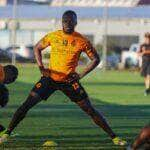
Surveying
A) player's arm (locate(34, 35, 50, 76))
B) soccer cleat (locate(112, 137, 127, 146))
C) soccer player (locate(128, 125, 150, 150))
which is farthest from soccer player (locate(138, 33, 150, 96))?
soccer player (locate(128, 125, 150, 150))

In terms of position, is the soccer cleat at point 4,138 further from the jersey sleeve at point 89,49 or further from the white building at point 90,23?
the white building at point 90,23

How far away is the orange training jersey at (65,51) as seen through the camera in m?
14.0

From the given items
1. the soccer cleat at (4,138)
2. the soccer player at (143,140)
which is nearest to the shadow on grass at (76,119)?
the soccer cleat at (4,138)

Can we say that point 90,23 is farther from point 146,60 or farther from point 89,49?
point 89,49

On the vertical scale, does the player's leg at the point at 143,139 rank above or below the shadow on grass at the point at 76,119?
above

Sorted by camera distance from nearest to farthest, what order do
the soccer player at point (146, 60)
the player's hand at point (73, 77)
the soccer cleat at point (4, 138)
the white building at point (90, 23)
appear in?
the soccer cleat at point (4, 138)
the player's hand at point (73, 77)
the soccer player at point (146, 60)
the white building at point (90, 23)

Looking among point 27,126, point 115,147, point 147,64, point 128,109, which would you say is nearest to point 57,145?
point 115,147

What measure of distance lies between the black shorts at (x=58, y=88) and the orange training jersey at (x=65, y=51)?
0.11 m

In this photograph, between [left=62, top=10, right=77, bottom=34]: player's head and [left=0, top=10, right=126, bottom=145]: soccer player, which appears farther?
[left=0, top=10, right=126, bottom=145]: soccer player

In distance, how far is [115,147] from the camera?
13.5 metres

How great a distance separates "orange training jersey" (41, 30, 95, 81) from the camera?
14.0 m

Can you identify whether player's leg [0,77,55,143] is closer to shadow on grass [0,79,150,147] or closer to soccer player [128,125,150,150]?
shadow on grass [0,79,150,147]

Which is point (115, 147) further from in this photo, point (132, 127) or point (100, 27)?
point (100, 27)

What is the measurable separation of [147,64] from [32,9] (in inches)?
1930
